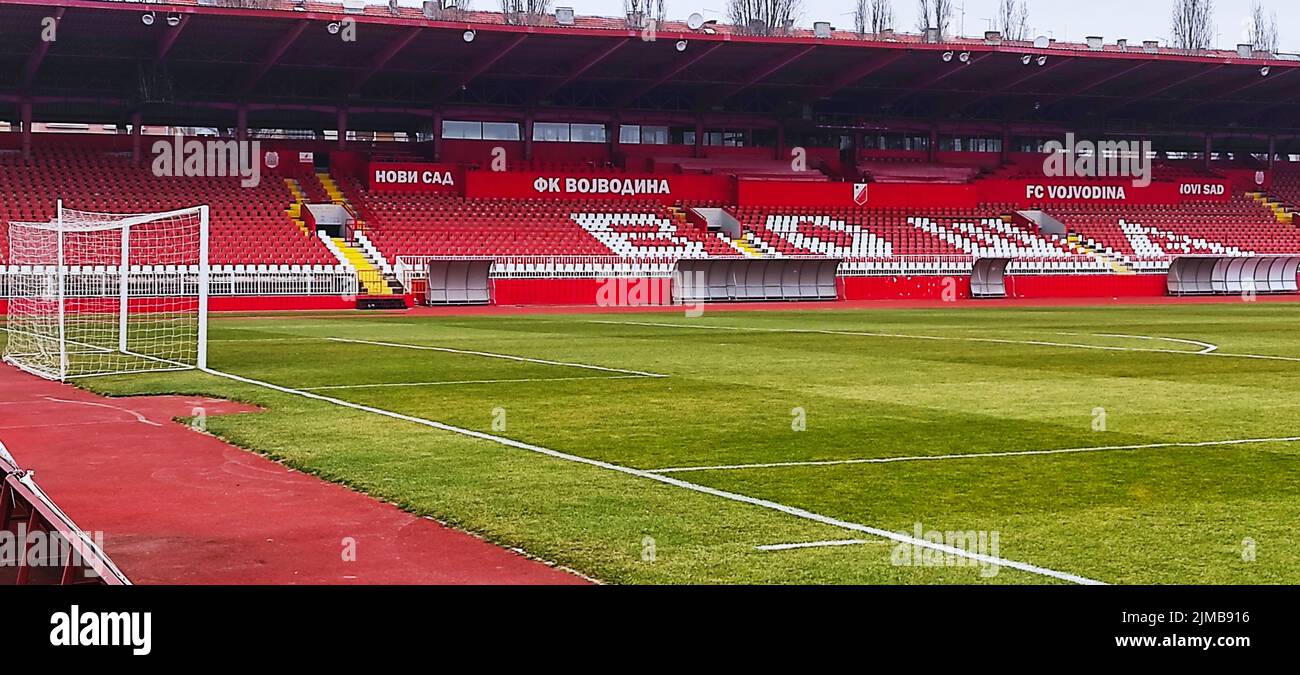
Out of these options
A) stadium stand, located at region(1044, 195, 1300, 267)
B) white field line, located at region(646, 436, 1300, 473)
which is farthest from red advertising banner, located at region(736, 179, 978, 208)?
white field line, located at region(646, 436, 1300, 473)

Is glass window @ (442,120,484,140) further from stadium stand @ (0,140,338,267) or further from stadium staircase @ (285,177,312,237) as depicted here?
stadium stand @ (0,140,338,267)

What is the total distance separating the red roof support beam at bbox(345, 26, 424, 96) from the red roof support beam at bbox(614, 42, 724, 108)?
1025 centimetres

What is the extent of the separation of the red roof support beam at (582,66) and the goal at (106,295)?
16.0 metres

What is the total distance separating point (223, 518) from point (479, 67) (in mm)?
45561

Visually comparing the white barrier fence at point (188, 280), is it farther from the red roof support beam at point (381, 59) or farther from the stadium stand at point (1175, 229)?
the stadium stand at point (1175, 229)

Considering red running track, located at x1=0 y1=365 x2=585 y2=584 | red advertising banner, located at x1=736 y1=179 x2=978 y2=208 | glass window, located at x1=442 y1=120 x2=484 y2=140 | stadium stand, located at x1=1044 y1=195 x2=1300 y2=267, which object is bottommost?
red running track, located at x1=0 y1=365 x2=585 y2=584

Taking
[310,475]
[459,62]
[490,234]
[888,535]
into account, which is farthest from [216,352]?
[459,62]

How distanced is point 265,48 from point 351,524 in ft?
144

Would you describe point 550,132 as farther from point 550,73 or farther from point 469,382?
point 469,382

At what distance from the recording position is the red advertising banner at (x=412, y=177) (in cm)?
5434

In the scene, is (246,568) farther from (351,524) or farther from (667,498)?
(667,498)

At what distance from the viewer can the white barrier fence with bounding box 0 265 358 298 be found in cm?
3522

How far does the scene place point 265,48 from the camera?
4909 cm

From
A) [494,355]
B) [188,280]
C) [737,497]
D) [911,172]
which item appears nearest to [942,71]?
[911,172]
